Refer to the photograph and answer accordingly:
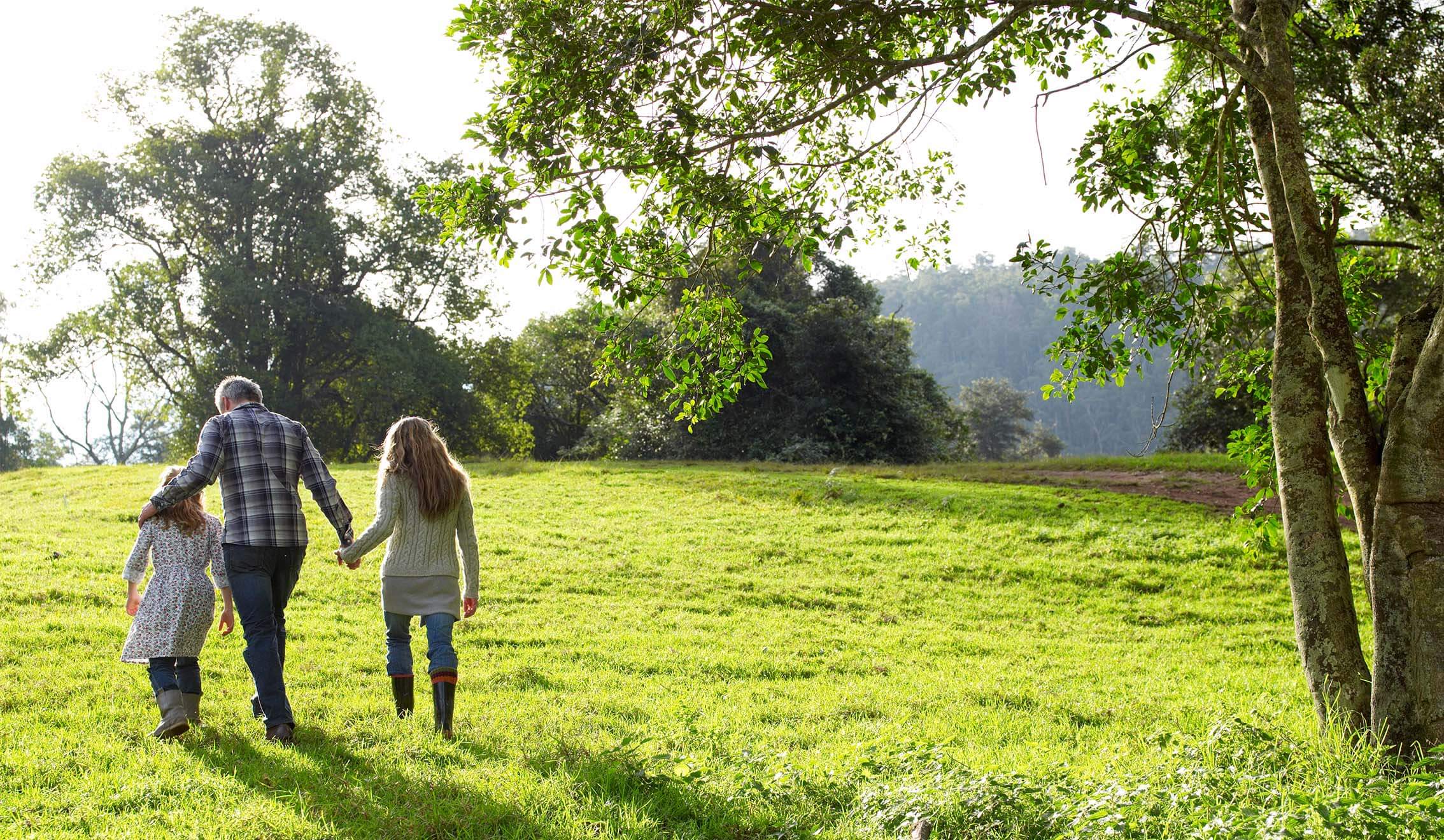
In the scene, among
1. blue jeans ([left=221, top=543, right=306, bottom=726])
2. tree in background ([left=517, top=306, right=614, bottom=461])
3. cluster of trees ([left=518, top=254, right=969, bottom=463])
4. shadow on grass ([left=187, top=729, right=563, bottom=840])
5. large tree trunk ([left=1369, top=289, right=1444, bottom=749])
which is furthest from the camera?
tree in background ([left=517, top=306, right=614, bottom=461])

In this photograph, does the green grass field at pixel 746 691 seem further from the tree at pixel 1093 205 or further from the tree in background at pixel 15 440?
the tree in background at pixel 15 440

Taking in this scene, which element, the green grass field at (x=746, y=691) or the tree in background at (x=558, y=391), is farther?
the tree in background at (x=558, y=391)

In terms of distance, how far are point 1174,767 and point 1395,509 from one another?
189 cm

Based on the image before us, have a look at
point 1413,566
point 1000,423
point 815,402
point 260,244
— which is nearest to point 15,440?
point 260,244

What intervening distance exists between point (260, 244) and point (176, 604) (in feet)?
125

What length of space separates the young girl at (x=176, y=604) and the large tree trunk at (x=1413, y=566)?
7.23 metres

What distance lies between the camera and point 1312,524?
574 cm

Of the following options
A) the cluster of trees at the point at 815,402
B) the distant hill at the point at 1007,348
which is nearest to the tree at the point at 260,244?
the cluster of trees at the point at 815,402

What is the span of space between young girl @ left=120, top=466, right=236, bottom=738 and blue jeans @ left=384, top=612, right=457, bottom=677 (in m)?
1.20

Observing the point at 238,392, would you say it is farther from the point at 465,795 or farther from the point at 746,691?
the point at 746,691

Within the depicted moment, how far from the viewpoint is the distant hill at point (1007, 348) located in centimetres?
12375

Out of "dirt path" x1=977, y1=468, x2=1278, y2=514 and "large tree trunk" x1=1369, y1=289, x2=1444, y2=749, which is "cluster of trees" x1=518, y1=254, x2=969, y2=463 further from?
"large tree trunk" x1=1369, y1=289, x2=1444, y2=749

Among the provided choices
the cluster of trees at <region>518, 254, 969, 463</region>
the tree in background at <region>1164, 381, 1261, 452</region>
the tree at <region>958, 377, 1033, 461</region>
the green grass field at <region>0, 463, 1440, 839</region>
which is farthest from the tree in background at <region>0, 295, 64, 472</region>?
the tree at <region>958, 377, 1033, 461</region>

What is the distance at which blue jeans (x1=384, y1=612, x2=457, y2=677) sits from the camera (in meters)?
6.51
